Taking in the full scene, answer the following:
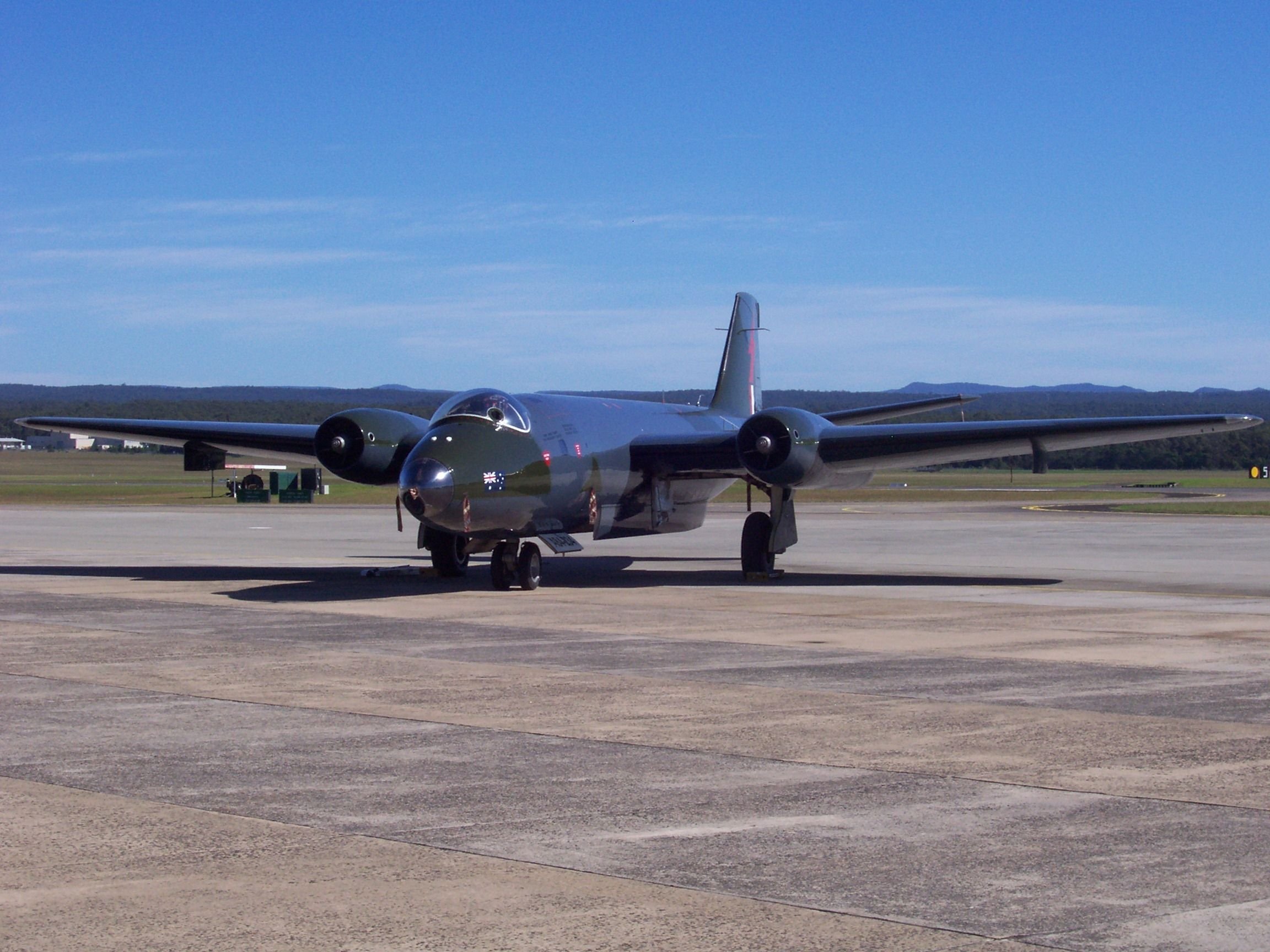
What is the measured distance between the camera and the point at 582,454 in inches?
1029

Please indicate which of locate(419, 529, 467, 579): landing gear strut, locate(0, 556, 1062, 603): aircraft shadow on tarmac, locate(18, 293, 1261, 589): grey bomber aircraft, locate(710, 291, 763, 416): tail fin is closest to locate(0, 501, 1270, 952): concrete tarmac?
locate(0, 556, 1062, 603): aircraft shadow on tarmac

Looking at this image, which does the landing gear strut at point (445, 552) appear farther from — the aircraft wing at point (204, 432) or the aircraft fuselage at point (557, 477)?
the aircraft wing at point (204, 432)

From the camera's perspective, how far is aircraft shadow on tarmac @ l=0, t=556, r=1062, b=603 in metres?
24.9

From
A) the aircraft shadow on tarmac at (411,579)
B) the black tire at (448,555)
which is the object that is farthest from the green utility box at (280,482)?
the black tire at (448,555)

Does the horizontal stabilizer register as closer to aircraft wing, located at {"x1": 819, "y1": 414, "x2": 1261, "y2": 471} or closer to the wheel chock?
aircraft wing, located at {"x1": 819, "y1": 414, "x2": 1261, "y2": 471}

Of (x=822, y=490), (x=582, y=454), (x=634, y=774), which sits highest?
(x=582, y=454)

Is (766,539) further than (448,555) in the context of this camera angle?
Yes

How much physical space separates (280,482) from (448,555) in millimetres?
48422

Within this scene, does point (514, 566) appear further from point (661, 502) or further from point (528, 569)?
point (661, 502)

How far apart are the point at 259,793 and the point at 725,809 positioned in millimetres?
2841

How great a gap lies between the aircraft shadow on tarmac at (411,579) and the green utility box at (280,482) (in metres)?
42.6

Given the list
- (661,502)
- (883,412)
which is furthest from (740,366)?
(661,502)

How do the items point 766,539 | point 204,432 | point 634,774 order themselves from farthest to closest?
point 204,432 < point 766,539 < point 634,774

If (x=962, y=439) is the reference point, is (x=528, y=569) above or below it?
below
